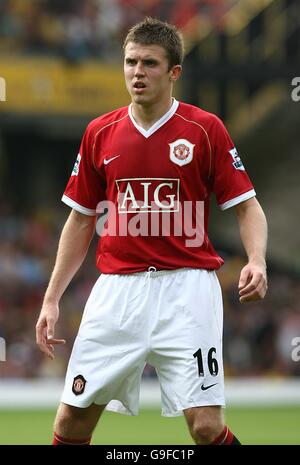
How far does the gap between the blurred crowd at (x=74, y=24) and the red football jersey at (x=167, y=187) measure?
1247 centimetres

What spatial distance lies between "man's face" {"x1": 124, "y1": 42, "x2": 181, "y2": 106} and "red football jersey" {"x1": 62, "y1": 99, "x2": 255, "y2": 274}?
16 centimetres

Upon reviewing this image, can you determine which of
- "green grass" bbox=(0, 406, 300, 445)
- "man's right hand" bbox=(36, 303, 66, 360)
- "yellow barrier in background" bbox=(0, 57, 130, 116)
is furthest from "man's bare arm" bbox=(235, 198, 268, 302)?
"yellow barrier in background" bbox=(0, 57, 130, 116)

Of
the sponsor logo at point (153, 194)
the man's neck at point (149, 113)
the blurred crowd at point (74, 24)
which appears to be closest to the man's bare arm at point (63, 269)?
the sponsor logo at point (153, 194)

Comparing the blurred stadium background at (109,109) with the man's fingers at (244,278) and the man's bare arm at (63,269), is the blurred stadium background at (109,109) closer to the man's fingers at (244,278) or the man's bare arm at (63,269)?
the man's bare arm at (63,269)

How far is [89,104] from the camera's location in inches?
703

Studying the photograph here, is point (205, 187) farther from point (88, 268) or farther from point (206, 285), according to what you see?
point (88, 268)

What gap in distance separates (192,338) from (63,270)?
28.8 inches

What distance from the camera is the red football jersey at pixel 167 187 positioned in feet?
17.2

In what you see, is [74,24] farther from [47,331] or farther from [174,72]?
[47,331]

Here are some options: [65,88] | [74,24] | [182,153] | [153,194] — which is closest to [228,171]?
[182,153]

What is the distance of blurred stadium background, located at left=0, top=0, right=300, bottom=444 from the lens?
53.2ft

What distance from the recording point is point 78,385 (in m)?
5.17

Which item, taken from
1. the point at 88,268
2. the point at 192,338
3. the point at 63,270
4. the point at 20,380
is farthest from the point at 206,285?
the point at 88,268

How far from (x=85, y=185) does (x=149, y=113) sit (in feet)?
1.53
